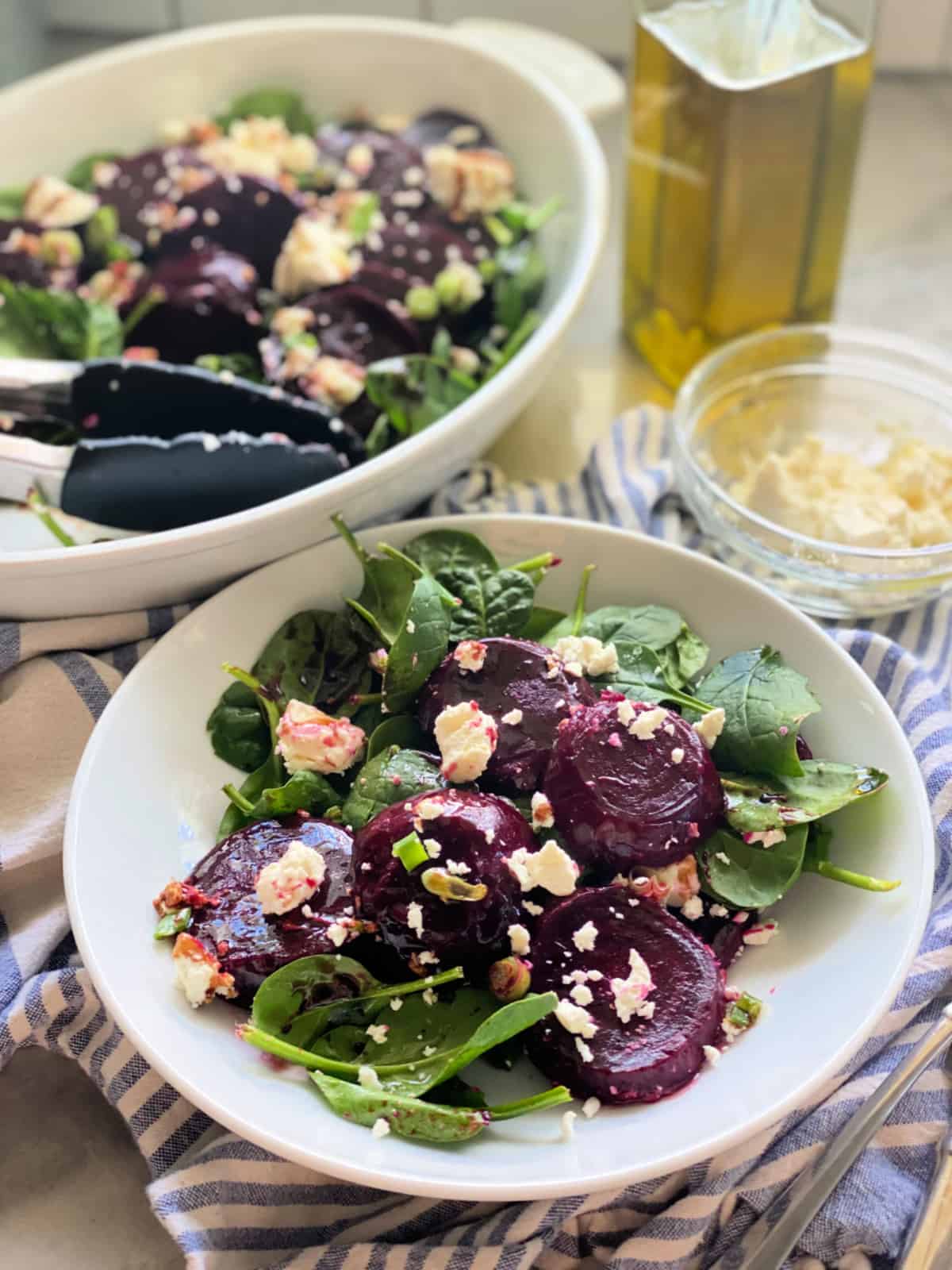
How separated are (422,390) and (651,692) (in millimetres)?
382

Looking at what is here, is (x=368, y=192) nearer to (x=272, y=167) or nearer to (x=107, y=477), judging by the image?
(x=272, y=167)

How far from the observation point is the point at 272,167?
134 centimetres

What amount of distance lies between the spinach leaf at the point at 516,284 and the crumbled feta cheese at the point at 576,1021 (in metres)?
0.71

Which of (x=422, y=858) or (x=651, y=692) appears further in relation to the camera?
(x=651, y=692)

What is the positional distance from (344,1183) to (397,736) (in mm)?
280

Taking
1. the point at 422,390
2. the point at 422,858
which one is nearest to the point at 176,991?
the point at 422,858

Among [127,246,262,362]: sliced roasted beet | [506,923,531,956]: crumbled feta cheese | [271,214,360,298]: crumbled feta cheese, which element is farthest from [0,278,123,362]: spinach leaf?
[506,923,531,956]: crumbled feta cheese

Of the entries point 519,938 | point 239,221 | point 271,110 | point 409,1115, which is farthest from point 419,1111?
point 271,110

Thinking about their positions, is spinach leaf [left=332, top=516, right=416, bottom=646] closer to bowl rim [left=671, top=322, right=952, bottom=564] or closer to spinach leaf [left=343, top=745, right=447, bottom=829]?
spinach leaf [left=343, top=745, right=447, bottom=829]

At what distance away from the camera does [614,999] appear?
0.71 metres

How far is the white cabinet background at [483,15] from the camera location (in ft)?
5.64

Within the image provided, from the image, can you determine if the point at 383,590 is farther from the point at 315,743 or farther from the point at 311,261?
the point at 311,261

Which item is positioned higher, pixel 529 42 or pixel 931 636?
pixel 529 42

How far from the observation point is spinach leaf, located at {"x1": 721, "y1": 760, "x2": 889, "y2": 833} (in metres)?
0.78
